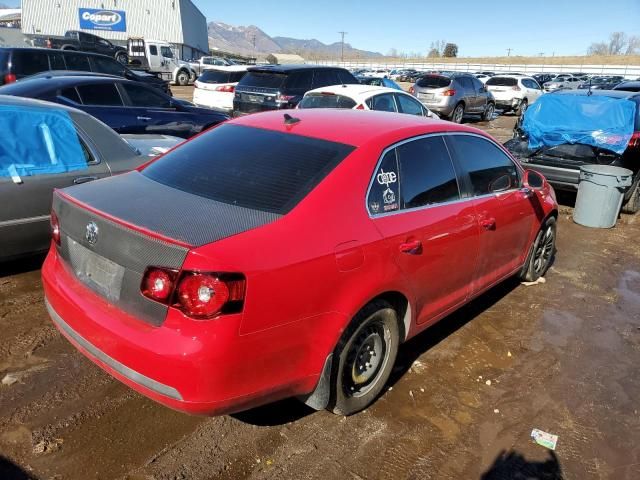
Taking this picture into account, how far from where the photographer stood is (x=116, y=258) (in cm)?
235

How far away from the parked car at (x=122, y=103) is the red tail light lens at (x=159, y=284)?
17.8ft

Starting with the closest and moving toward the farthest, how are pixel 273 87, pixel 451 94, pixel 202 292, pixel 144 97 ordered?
pixel 202 292 < pixel 144 97 < pixel 273 87 < pixel 451 94

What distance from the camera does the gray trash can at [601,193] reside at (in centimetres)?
687

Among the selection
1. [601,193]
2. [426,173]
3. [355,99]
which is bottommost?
[601,193]

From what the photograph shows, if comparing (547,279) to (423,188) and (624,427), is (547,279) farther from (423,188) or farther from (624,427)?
(423,188)

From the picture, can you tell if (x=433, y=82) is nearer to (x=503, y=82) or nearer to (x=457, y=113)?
(x=457, y=113)

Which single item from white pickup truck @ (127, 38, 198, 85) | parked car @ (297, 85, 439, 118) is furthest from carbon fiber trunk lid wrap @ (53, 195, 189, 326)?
white pickup truck @ (127, 38, 198, 85)

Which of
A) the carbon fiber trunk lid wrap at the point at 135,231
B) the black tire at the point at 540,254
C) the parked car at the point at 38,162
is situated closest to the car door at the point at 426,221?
the carbon fiber trunk lid wrap at the point at 135,231

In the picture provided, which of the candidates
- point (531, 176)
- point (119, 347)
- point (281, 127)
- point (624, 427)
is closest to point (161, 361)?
point (119, 347)

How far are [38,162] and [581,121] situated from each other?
7.43 meters

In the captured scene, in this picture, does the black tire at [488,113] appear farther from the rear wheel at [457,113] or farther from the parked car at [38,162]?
the parked car at [38,162]

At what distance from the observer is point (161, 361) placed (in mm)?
2176

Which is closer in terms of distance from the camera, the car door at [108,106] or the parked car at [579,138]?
the car door at [108,106]

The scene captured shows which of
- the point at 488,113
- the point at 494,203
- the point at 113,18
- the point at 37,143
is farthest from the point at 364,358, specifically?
the point at 113,18
